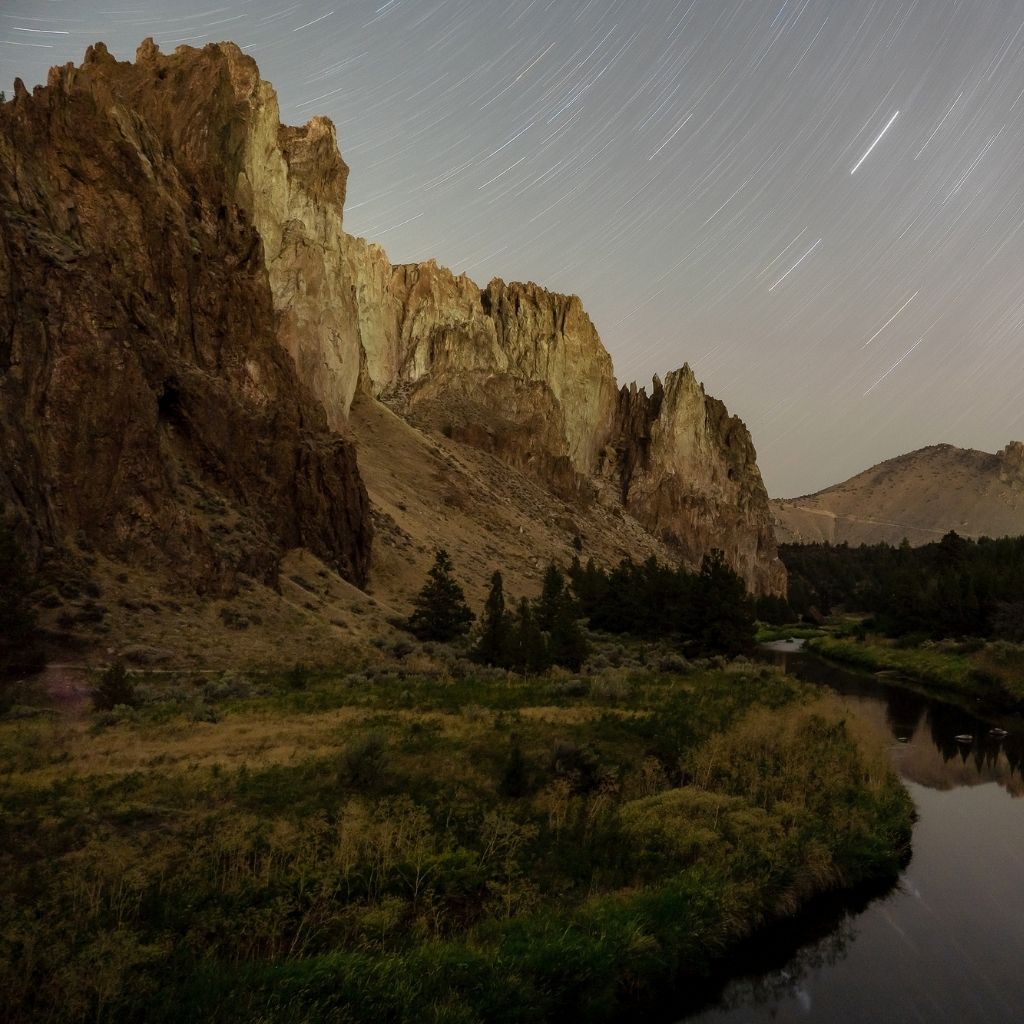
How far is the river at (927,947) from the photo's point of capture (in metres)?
12.3

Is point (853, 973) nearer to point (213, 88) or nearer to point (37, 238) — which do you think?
point (37, 238)

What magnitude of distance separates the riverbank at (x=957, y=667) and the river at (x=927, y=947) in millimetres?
20371

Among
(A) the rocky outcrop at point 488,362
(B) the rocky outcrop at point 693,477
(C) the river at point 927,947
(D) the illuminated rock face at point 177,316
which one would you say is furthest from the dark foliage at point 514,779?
(B) the rocky outcrop at point 693,477

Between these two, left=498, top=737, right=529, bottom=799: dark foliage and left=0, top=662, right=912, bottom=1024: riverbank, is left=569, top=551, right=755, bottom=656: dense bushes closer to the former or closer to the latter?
left=0, top=662, right=912, bottom=1024: riverbank

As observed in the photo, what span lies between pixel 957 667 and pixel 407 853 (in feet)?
157

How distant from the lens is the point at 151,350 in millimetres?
Answer: 44750

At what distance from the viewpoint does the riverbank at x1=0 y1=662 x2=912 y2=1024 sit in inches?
372

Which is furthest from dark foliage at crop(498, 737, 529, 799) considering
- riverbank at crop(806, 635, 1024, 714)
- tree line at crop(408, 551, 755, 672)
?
riverbank at crop(806, 635, 1024, 714)

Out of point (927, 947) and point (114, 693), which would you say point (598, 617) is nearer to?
point (114, 693)

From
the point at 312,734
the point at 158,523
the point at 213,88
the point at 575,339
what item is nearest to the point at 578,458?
the point at 575,339

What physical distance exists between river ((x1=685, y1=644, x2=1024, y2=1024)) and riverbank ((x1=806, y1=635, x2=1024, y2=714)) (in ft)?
66.8

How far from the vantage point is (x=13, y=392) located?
35156 millimetres

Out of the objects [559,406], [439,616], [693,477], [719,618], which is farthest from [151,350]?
[693,477]

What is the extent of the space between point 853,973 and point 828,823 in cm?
448
